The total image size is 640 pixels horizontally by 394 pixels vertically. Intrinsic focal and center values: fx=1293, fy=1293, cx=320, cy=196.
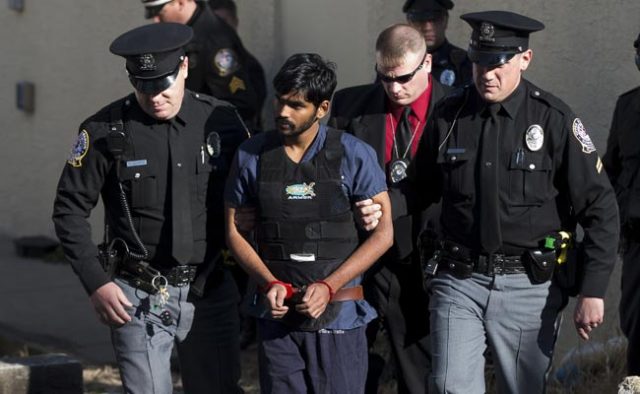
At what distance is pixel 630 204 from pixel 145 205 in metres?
2.08

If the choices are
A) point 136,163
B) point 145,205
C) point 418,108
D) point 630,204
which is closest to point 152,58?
point 136,163

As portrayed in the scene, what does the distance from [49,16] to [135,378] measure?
6.72 metres

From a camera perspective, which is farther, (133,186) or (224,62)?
(224,62)

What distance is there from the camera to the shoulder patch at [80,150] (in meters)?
5.00

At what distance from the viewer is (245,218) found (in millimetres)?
4879

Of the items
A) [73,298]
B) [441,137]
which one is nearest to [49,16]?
[73,298]

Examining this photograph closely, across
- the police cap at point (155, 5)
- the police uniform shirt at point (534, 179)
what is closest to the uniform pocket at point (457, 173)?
the police uniform shirt at point (534, 179)

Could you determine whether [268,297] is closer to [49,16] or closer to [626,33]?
[626,33]

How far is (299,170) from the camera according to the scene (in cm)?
474

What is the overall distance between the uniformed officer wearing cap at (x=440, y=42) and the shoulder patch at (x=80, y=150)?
7.65ft

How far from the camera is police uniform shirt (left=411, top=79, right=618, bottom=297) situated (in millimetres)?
4766

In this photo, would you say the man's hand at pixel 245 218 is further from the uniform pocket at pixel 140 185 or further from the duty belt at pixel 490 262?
the duty belt at pixel 490 262

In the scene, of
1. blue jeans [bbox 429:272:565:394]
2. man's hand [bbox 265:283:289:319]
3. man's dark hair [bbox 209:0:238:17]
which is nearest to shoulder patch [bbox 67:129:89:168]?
man's hand [bbox 265:283:289:319]

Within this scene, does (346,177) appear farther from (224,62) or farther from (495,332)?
(224,62)
